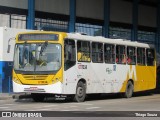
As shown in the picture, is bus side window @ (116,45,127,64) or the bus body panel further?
bus side window @ (116,45,127,64)

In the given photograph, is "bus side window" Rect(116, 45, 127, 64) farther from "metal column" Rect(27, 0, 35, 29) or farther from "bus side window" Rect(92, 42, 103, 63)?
"metal column" Rect(27, 0, 35, 29)

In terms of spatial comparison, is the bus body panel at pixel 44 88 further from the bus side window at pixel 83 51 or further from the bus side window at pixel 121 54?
the bus side window at pixel 121 54

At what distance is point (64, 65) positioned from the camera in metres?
22.4

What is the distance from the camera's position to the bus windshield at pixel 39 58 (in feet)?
73.1

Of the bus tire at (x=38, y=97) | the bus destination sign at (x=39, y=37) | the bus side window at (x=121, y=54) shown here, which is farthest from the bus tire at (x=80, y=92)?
the bus side window at (x=121, y=54)

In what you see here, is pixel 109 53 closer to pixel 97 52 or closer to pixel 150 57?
pixel 97 52

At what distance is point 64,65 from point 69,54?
2.04 ft

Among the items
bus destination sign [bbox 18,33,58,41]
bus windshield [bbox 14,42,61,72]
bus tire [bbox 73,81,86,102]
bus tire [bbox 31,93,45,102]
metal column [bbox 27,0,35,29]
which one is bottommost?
bus tire [bbox 31,93,45,102]

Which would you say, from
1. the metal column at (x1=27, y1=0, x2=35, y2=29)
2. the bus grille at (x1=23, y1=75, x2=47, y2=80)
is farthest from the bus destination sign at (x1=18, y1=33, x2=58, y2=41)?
the metal column at (x1=27, y1=0, x2=35, y2=29)

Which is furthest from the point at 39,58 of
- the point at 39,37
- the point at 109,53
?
the point at 109,53

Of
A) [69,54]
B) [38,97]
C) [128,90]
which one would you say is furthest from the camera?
[128,90]

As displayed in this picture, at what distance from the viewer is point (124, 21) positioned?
44969 millimetres

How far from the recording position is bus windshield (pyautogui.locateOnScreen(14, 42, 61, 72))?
73.1 feet

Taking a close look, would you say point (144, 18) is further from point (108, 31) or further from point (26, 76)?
point (26, 76)
